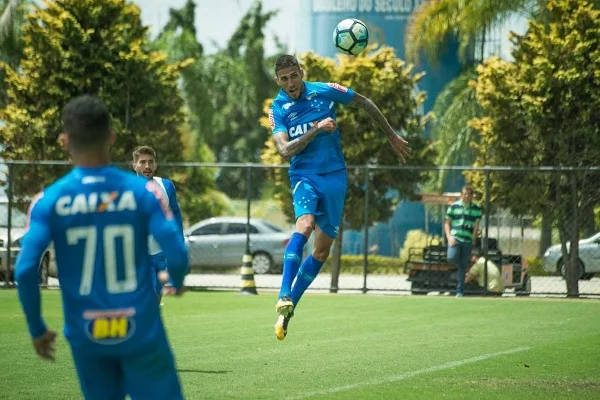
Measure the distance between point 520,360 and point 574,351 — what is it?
35.9 inches

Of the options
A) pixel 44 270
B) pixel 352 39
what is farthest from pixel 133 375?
pixel 44 270

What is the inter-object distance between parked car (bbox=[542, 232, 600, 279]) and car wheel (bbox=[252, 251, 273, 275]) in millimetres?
7753

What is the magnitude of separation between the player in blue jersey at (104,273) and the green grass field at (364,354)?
3.02 metres

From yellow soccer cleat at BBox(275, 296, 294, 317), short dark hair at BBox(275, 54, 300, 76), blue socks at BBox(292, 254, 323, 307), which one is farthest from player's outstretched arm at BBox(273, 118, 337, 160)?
yellow soccer cleat at BBox(275, 296, 294, 317)

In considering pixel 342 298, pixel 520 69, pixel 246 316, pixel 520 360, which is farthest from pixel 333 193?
pixel 520 69

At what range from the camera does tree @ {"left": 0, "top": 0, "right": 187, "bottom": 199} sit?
76.1ft

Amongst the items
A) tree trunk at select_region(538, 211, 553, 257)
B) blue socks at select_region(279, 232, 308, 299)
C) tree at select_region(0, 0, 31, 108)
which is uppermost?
tree at select_region(0, 0, 31, 108)

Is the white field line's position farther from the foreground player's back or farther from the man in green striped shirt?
the man in green striped shirt

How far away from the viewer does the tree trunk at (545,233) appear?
21.4m

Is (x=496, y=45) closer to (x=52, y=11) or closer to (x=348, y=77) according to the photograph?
(x=348, y=77)

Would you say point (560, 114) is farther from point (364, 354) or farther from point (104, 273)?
point (104, 273)

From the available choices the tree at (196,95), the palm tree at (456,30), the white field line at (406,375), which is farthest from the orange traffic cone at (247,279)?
the tree at (196,95)

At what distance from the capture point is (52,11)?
2338 cm

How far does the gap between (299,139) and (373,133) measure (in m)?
14.5
